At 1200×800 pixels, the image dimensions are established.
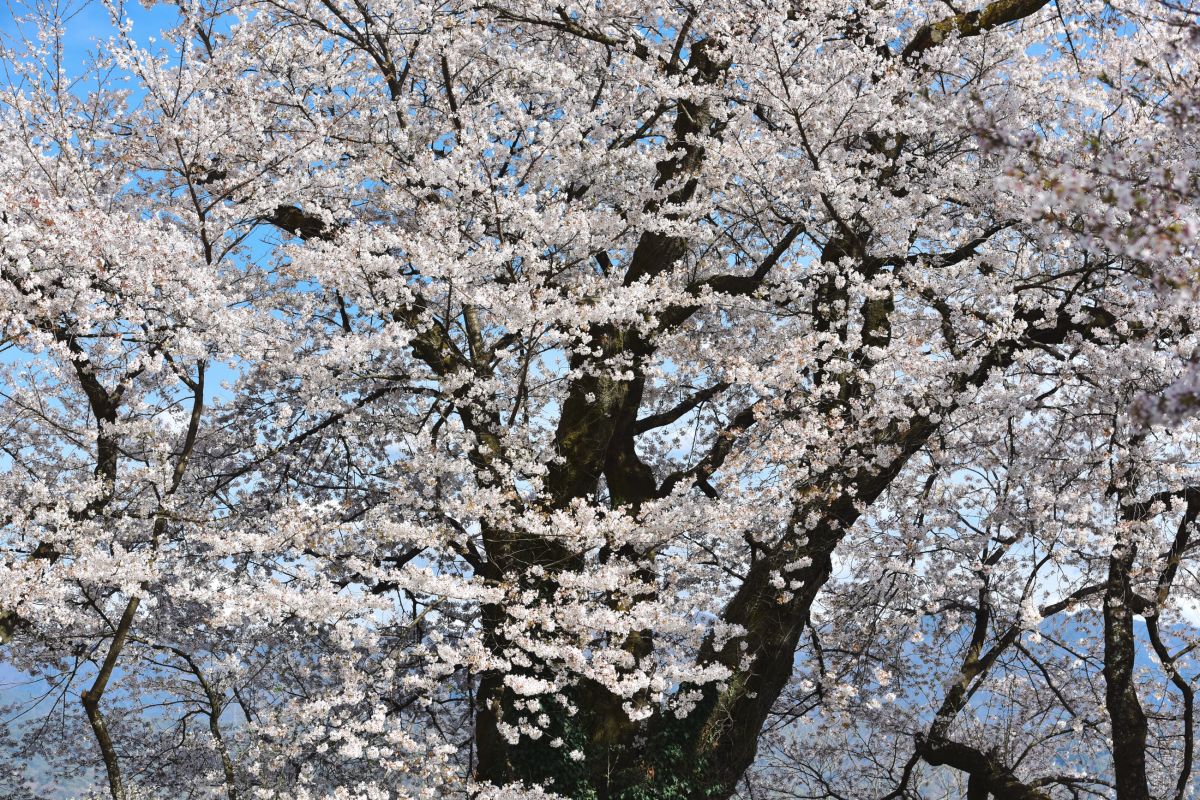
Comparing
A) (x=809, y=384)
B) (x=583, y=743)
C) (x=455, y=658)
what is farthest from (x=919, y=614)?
(x=455, y=658)

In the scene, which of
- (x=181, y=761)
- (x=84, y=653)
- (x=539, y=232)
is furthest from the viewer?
(x=181, y=761)

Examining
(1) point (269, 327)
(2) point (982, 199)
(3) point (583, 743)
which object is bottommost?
(3) point (583, 743)

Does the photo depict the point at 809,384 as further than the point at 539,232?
Yes

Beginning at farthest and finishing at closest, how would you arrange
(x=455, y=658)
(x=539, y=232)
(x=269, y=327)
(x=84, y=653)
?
(x=84, y=653), (x=269, y=327), (x=539, y=232), (x=455, y=658)

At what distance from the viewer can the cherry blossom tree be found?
6961 mm

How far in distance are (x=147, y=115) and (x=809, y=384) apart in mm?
6353

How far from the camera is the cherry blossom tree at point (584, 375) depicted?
6.96 m

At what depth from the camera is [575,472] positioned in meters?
8.66

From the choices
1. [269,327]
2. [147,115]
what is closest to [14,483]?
[269,327]

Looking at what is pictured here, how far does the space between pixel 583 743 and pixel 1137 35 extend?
7.09 m

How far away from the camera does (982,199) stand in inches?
336

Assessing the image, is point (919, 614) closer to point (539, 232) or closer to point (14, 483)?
point (539, 232)

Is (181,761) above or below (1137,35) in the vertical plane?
below

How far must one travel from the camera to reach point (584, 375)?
8977mm
